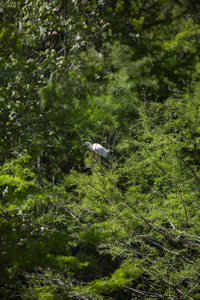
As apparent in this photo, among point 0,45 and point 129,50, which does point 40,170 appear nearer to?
point 0,45

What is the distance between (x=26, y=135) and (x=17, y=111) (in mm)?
533

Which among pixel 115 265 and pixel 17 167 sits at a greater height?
pixel 17 167

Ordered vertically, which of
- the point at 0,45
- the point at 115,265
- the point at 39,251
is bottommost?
the point at 115,265

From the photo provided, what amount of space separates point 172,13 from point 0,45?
7464 millimetres

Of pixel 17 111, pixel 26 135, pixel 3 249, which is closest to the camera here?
pixel 3 249

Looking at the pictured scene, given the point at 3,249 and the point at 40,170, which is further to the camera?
the point at 40,170

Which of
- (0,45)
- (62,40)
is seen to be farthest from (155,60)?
(0,45)

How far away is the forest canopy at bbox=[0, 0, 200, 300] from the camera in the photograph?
2.32 meters

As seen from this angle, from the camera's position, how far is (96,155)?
4.54 m

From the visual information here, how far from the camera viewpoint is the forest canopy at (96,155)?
232 cm

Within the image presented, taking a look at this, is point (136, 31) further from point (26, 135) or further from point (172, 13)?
point (26, 135)

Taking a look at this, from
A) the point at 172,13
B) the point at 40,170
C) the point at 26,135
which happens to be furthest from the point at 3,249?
the point at 172,13

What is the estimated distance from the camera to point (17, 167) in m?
2.20

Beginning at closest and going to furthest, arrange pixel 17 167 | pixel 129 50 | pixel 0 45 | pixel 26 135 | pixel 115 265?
pixel 17 167 < pixel 0 45 < pixel 26 135 < pixel 115 265 < pixel 129 50
